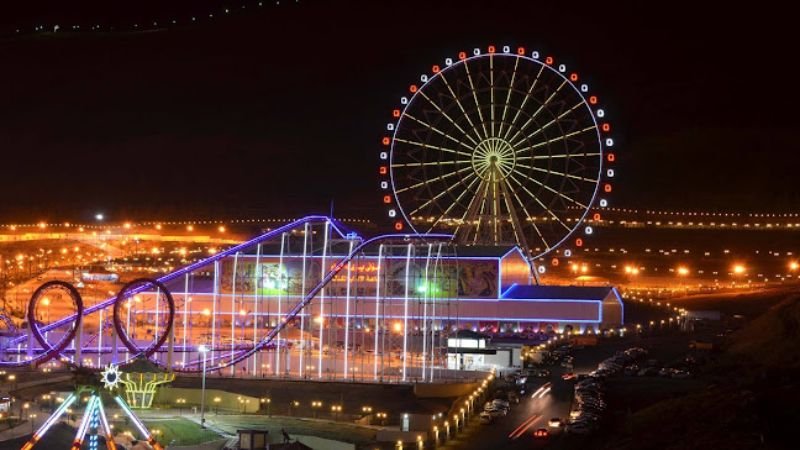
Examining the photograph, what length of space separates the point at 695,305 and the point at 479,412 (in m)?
42.0

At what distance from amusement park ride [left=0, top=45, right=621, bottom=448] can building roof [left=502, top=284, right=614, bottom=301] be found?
40cm

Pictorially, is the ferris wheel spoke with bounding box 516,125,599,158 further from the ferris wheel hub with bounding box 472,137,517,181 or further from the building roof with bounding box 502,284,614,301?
the building roof with bounding box 502,284,614,301

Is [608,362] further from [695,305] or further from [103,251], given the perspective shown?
[103,251]

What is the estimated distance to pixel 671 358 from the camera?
168 feet

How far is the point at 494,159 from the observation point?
204ft

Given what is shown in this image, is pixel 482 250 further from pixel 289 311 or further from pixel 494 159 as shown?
pixel 289 311

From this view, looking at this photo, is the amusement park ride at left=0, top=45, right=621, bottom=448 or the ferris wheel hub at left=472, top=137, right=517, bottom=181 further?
the ferris wheel hub at left=472, top=137, right=517, bottom=181

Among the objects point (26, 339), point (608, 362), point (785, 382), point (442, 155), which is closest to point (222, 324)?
Answer: point (26, 339)

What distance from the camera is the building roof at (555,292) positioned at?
200 feet

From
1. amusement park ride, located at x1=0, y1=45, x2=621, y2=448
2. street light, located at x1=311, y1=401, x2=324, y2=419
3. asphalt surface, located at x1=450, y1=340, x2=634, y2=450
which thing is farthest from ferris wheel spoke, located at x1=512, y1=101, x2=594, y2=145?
street light, located at x1=311, y1=401, x2=324, y2=419

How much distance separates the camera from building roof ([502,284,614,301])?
61.0 metres

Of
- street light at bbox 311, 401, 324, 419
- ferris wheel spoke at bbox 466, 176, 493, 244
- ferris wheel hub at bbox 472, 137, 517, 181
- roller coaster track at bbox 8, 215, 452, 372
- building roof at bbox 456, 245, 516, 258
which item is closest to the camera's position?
street light at bbox 311, 401, 324, 419

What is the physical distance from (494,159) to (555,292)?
735cm

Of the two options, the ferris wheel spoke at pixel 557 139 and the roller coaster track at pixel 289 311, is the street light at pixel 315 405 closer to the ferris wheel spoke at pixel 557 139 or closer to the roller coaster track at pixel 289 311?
the roller coaster track at pixel 289 311
